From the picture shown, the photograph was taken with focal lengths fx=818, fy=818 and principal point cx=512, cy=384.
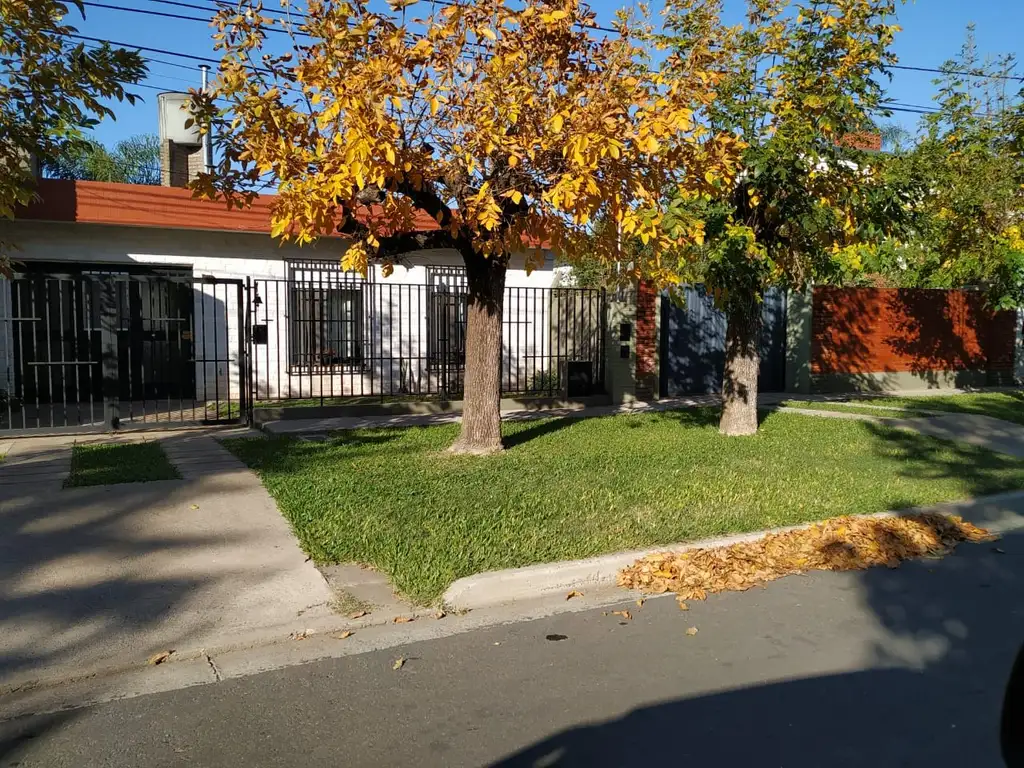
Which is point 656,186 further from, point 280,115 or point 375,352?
point 375,352

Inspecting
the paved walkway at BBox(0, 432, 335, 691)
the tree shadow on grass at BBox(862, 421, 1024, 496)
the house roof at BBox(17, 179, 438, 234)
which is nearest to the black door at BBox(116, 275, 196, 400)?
the house roof at BBox(17, 179, 438, 234)

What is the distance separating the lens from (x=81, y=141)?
7629mm

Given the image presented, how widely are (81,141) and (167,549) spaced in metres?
4.08

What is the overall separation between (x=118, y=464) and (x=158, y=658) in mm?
4723

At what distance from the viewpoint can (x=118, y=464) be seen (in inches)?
339

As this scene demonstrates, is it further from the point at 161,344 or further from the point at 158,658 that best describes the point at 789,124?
the point at 161,344

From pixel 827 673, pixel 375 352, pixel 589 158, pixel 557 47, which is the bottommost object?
pixel 827 673

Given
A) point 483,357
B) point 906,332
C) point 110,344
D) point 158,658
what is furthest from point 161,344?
point 906,332

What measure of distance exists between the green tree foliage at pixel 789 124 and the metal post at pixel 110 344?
7483 millimetres

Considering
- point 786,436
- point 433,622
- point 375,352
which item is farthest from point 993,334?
point 433,622

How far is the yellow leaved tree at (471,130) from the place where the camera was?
22.8ft

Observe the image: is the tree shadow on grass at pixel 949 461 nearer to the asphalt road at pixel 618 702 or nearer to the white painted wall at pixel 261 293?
the asphalt road at pixel 618 702

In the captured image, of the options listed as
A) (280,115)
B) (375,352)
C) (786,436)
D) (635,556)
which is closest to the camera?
(635,556)

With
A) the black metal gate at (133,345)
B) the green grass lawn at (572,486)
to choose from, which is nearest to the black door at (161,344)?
the black metal gate at (133,345)
